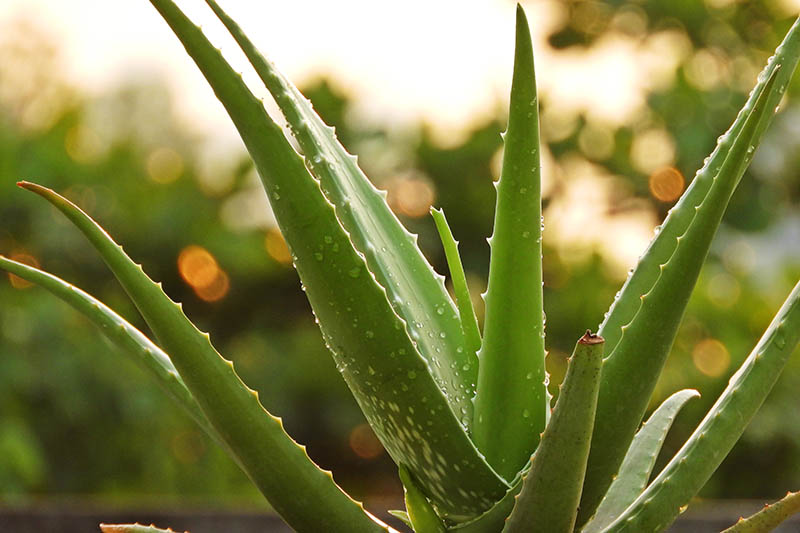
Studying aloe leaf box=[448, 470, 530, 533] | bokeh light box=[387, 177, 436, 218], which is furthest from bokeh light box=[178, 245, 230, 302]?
aloe leaf box=[448, 470, 530, 533]

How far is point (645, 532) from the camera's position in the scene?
1.53ft

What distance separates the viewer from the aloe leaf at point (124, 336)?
19.4 inches

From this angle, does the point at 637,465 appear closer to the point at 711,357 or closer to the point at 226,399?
the point at 226,399

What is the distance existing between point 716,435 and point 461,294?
0.15m

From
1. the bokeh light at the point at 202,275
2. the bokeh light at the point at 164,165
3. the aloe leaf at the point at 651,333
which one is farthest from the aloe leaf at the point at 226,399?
the bokeh light at the point at 164,165

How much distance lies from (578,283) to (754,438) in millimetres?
1424

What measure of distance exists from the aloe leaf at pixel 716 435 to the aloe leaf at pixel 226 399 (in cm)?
15

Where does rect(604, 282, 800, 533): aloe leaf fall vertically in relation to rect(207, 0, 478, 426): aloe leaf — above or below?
below

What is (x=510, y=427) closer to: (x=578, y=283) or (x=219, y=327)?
(x=578, y=283)

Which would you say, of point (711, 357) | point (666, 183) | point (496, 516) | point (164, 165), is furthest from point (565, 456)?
point (164, 165)

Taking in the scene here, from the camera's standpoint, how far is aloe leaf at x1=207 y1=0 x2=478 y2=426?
0.49m

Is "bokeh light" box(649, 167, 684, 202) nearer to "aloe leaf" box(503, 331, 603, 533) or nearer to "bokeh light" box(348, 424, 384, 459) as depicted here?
"bokeh light" box(348, 424, 384, 459)

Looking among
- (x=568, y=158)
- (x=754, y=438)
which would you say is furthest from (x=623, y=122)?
(x=754, y=438)

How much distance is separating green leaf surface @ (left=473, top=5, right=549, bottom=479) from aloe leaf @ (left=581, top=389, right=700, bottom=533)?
0.21 feet
